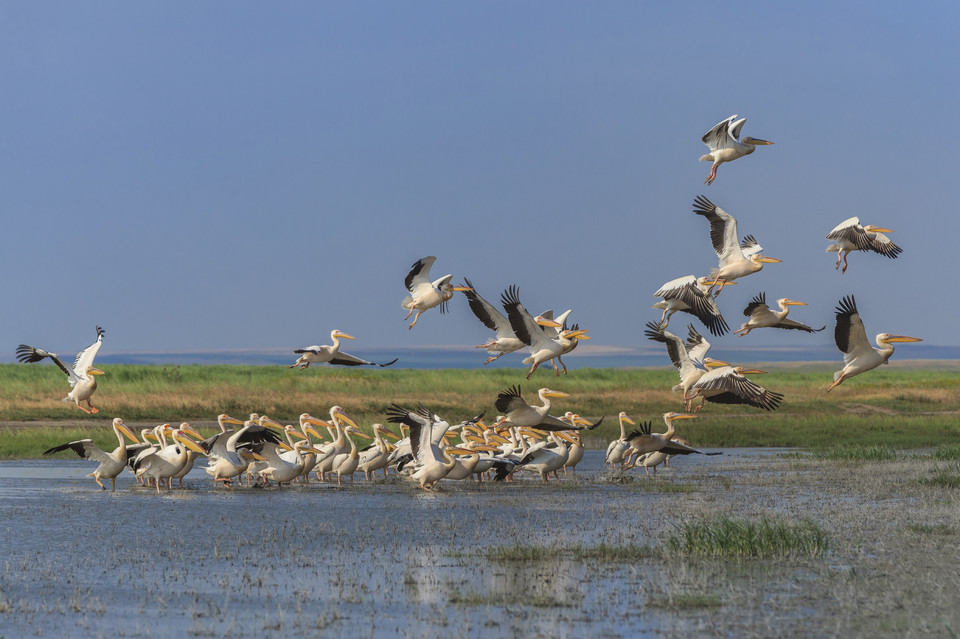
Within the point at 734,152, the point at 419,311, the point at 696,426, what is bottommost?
the point at 696,426

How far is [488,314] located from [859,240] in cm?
485

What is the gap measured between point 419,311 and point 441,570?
551cm

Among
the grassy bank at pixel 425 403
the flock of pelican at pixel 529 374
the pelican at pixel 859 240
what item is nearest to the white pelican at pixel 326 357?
the flock of pelican at pixel 529 374

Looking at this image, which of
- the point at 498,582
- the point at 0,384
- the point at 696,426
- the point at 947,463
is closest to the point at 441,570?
the point at 498,582

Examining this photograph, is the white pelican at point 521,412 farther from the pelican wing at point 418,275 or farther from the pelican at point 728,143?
the pelican at point 728,143

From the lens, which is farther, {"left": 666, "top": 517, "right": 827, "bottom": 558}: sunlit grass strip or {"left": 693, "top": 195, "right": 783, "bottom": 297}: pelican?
{"left": 693, "top": 195, "right": 783, "bottom": 297}: pelican

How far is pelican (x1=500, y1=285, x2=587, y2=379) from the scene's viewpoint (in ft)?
45.3

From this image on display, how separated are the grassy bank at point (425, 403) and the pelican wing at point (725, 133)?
14.4 meters

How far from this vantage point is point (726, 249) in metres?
14.2

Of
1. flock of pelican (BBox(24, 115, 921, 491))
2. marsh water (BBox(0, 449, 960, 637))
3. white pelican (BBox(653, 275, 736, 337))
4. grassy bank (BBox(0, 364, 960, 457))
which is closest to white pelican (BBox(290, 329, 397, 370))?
flock of pelican (BBox(24, 115, 921, 491))

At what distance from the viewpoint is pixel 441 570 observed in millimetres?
9703

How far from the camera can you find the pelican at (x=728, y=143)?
13.7 metres

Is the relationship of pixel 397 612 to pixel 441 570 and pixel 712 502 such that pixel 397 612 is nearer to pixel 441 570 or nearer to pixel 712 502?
pixel 441 570

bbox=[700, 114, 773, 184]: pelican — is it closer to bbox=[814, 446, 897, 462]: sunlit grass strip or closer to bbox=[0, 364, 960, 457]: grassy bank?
bbox=[814, 446, 897, 462]: sunlit grass strip
